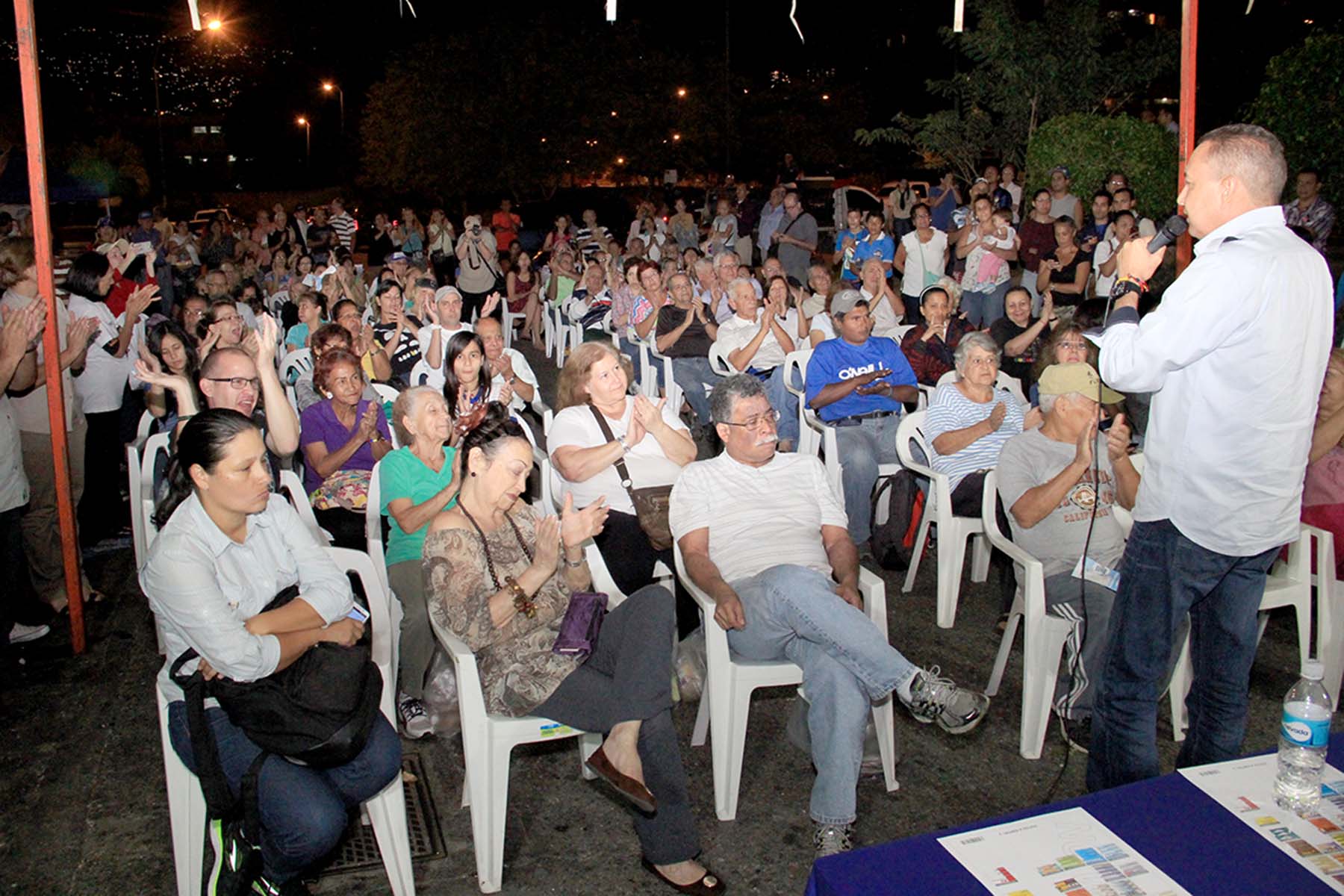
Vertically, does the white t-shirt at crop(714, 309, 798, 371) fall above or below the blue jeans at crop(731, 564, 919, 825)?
above

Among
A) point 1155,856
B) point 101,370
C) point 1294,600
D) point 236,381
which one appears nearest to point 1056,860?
point 1155,856

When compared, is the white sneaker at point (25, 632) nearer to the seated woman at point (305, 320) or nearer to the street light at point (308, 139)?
the seated woman at point (305, 320)

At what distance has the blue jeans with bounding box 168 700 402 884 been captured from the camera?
2574 millimetres

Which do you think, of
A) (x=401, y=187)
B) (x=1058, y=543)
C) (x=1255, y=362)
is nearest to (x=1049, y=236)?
(x=1058, y=543)

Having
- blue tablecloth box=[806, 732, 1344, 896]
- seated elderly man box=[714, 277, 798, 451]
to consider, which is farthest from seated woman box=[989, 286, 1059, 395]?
blue tablecloth box=[806, 732, 1344, 896]

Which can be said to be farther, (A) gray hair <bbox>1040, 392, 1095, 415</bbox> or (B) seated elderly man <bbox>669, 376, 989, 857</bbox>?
(A) gray hair <bbox>1040, 392, 1095, 415</bbox>

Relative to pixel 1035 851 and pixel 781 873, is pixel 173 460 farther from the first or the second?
pixel 1035 851

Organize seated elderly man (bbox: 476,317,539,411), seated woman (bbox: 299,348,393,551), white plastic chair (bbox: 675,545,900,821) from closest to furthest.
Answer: white plastic chair (bbox: 675,545,900,821) → seated woman (bbox: 299,348,393,551) → seated elderly man (bbox: 476,317,539,411)

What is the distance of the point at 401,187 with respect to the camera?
85.9 ft

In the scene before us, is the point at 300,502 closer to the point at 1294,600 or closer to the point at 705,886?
the point at 705,886

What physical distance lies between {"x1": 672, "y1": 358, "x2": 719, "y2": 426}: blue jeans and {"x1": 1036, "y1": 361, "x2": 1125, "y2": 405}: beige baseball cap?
346 centimetres

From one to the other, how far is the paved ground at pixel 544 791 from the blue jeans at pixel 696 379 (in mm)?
3436

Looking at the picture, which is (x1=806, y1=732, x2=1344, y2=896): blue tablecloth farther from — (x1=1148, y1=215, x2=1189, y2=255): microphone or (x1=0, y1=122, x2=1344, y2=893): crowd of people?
(x1=1148, y1=215, x2=1189, y2=255): microphone

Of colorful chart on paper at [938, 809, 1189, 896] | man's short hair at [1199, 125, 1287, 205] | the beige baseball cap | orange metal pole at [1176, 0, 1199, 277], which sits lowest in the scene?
colorful chart on paper at [938, 809, 1189, 896]
